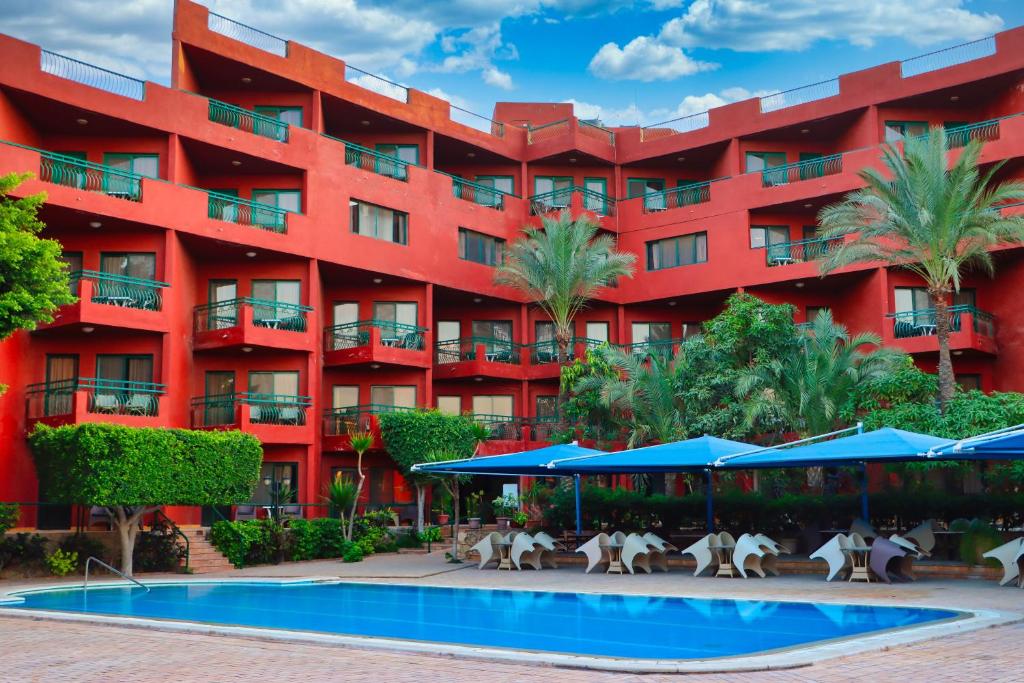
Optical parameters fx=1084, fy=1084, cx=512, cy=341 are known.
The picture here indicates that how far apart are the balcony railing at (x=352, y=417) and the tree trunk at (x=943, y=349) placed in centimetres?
1720

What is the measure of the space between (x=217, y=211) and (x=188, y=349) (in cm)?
441

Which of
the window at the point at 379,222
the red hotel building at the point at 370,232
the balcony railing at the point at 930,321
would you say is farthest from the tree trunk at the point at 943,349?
the window at the point at 379,222

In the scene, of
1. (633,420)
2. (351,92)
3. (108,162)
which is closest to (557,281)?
(633,420)

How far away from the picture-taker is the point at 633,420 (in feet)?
108

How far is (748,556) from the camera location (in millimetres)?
21594

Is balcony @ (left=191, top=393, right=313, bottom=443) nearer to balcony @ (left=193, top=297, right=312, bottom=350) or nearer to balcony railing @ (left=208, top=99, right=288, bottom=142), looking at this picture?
balcony @ (left=193, top=297, right=312, bottom=350)

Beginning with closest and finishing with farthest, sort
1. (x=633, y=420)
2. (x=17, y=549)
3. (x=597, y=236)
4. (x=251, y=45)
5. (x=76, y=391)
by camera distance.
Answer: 1. (x=17, y=549)
2. (x=76, y=391)
3. (x=633, y=420)
4. (x=251, y=45)
5. (x=597, y=236)

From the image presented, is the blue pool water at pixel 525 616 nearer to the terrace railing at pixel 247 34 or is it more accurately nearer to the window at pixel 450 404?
the window at pixel 450 404

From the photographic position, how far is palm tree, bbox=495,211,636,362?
38250 millimetres

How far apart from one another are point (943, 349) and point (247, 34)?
24.2 metres

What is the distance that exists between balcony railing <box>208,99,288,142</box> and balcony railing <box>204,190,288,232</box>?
2.32m

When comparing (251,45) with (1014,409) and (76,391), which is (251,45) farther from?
(1014,409)

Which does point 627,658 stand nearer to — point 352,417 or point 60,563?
point 60,563

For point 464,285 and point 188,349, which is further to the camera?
point 464,285
